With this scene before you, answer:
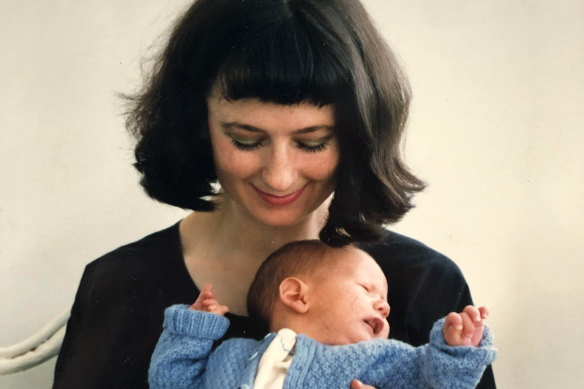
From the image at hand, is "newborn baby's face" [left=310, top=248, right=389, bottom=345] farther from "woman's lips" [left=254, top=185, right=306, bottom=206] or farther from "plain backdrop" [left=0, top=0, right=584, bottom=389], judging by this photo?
"plain backdrop" [left=0, top=0, right=584, bottom=389]

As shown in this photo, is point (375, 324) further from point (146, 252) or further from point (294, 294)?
point (146, 252)

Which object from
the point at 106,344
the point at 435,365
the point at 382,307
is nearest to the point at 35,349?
the point at 106,344

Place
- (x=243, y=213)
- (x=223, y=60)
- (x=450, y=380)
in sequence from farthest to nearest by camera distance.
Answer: (x=243, y=213) < (x=223, y=60) < (x=450, y=380)

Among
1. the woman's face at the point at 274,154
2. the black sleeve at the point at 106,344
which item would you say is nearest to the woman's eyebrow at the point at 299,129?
the woman's face at the point at 274,154

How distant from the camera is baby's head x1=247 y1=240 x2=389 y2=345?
121cm

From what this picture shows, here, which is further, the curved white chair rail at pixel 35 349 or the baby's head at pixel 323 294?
the curved white chair rail at pixel 35 349

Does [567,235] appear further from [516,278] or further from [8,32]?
[8,32]

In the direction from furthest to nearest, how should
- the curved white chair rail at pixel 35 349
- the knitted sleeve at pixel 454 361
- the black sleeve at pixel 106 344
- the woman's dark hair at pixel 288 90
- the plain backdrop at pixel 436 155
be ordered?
the plain backdrop at pixel 436 155, the curved white chair rail at pixel 35 349, the black sleeve at pixel 106 344, the woman's dark hair at pixel 288 90, the knitted sleeve at pixel 454 361

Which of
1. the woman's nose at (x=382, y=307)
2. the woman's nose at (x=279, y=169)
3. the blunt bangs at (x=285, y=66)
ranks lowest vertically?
the woman's nose at (x=382, y=307)

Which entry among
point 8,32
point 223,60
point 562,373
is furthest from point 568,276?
point 8,32

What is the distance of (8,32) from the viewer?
1831 millimetres

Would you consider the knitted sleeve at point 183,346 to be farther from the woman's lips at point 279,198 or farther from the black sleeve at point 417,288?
the black sleeve at point 417,288

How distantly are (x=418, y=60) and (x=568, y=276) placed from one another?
0.71 metres

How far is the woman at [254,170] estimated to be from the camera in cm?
118
